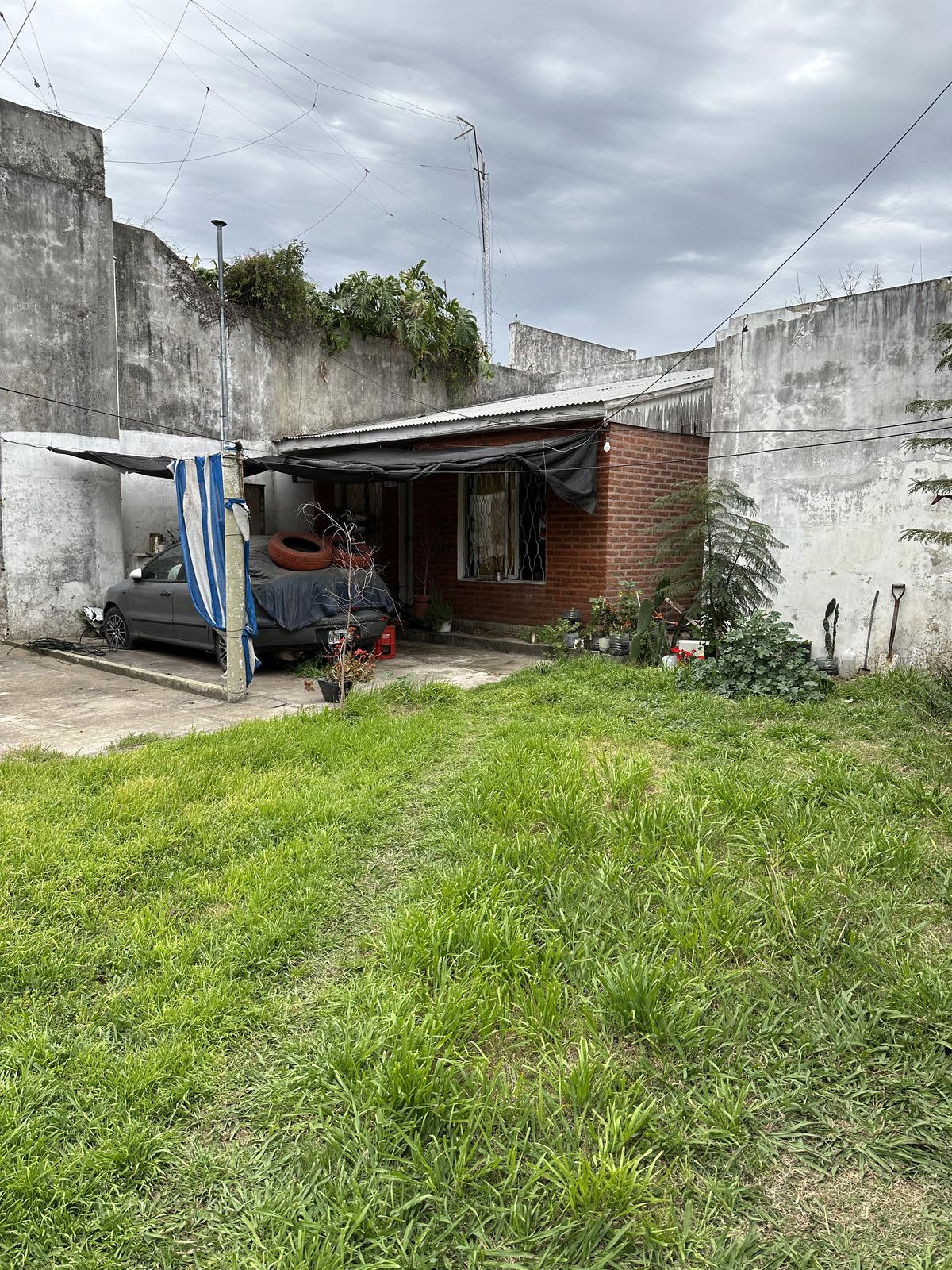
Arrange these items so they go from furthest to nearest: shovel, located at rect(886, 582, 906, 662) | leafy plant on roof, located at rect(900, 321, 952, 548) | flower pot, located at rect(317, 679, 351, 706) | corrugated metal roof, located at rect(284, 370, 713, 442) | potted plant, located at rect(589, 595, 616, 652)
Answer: corrugated metal roof, located at rect(284, 370, 713, 442) < potted plant, located at rect(589, 595, 616, 652) < shovel, located at rect(886, 582, 906, 662) < flower pot, located at rect(317, 679, 351, 706) < leafy plant on roof, located at rect(900, 321, 952, 548)

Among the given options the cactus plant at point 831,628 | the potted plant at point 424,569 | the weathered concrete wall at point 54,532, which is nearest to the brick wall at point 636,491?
the cactus plant at point 831,628

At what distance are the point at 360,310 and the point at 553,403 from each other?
4.94 metres

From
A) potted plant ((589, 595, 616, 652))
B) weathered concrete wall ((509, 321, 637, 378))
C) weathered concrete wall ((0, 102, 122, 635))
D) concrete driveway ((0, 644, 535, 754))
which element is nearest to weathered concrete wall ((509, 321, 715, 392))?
weathered concrete wall ((509, 321, 637, 378))

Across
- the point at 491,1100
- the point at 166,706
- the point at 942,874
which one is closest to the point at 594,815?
the point at 942,874

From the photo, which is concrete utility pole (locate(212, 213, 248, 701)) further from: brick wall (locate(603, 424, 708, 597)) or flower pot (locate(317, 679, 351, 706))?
brick wall (locate(603, 424, 708, 597))

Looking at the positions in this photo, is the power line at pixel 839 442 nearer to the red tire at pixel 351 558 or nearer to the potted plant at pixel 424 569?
the red tire at pixel 351 558

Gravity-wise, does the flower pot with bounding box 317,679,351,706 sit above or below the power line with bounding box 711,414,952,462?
below

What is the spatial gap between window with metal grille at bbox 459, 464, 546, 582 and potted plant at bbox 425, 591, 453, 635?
53 centimetres

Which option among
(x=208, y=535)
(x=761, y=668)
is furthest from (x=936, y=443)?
(x=208, y=535)

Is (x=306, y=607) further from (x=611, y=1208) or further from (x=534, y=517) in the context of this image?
(x=611, y=1208)

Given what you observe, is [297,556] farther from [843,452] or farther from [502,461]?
[843,452]

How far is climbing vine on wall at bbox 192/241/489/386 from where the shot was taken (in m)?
12.9

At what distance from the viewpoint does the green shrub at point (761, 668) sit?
23.1ft

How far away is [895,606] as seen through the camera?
784 cm
